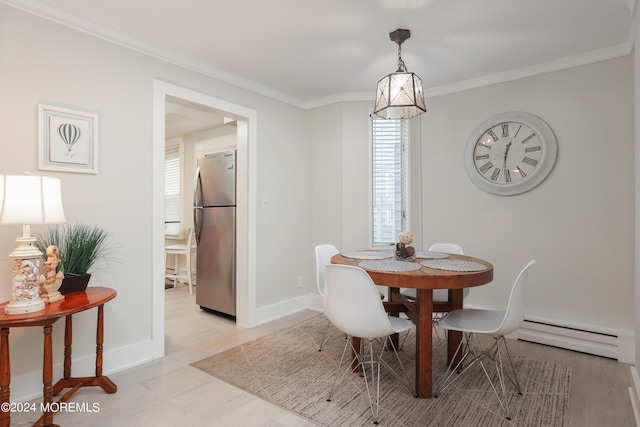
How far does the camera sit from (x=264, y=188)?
3588mm

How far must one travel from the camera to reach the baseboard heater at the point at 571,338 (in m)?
2.66

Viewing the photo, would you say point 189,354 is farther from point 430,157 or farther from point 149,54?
point 430,157

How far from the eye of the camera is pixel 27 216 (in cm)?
169

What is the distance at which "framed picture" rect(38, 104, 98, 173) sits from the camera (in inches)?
84.0

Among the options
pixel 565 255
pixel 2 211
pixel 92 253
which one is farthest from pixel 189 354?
pixel 565 255

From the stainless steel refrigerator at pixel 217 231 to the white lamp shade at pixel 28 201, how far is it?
6.17 feet

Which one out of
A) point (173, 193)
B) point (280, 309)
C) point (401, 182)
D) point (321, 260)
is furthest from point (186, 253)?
point (401, 182)

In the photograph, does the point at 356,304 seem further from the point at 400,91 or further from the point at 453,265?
the point at 400,91

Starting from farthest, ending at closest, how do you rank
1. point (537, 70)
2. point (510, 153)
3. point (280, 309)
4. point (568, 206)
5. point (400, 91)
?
point (280, 309) < point (510, 153) < point (537, 70) < point (568, 206) < point (400, 91)

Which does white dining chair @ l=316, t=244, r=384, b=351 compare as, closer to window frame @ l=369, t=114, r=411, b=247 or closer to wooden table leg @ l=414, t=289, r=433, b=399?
window frame @ l=369, t=114, r=411, b=247

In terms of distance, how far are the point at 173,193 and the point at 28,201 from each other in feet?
14.4

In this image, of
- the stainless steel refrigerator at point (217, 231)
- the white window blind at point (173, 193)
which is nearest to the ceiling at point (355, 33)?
the stainless steel refrigerator at point (217, 231)

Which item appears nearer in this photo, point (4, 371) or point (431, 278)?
point (4, 371)

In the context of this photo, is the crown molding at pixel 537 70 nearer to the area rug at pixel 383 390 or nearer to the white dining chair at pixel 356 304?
the area rug at pixel 383 390
